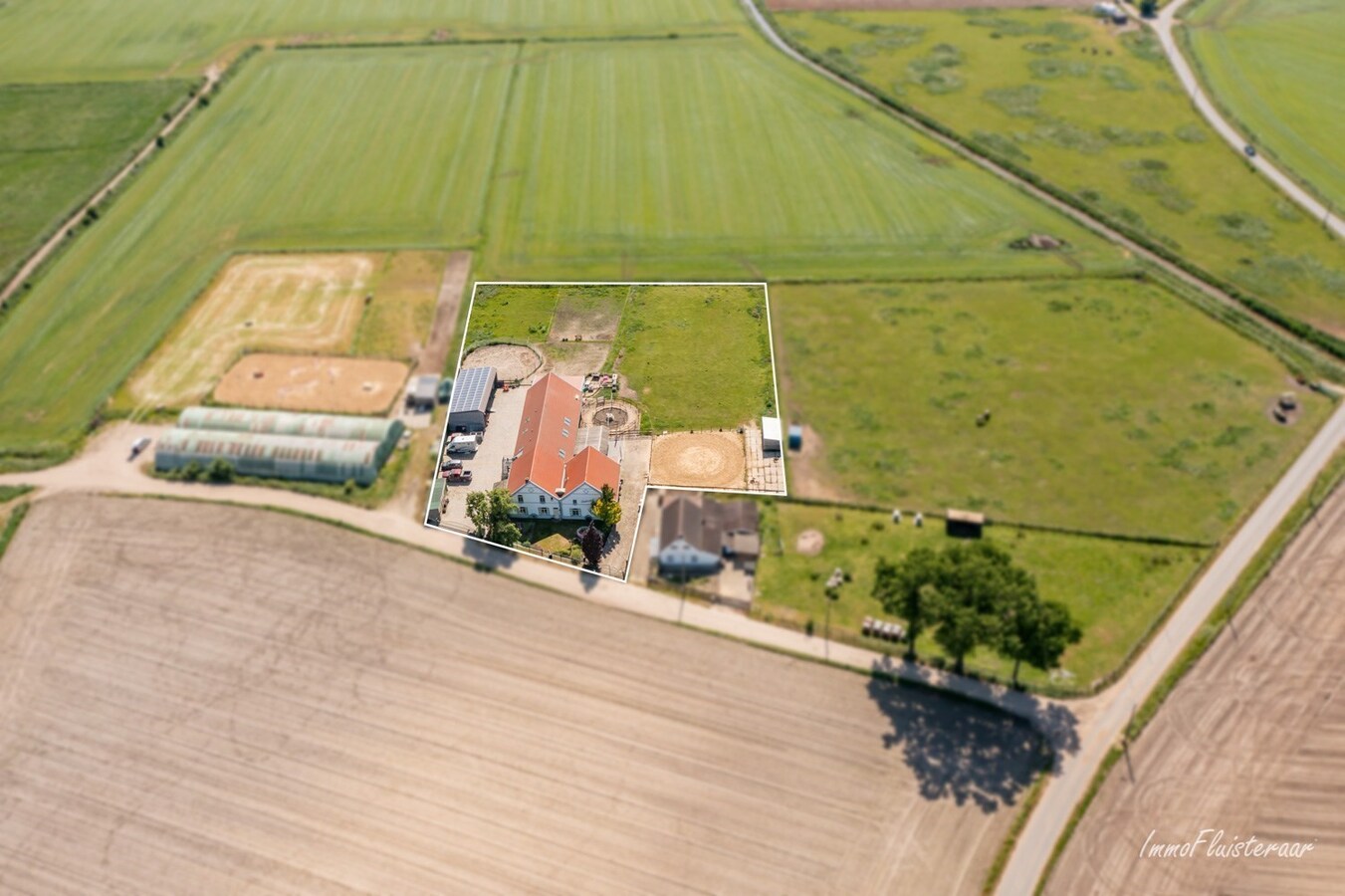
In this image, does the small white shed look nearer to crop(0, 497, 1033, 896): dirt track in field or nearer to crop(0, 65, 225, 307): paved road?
crop(0, 497, 1033, 896): dirt track in field

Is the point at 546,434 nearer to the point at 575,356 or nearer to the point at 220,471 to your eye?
the point at 575,356

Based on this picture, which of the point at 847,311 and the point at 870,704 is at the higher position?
the point at 847,311

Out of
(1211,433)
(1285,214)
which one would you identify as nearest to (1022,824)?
(1211,433)

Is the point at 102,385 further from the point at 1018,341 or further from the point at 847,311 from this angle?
the point at 1018,341

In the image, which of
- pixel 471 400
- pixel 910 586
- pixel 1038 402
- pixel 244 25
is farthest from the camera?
pixel 244 25

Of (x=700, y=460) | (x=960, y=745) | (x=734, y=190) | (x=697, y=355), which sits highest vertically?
(x=734, y=190)

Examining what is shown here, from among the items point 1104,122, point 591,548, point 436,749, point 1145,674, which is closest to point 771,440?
point 591,548

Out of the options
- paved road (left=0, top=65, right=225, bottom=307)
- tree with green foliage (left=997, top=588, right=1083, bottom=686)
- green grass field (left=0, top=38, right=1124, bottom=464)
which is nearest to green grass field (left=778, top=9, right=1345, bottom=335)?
green grass field (left=0, top=38, right=1124, bottom=464)
